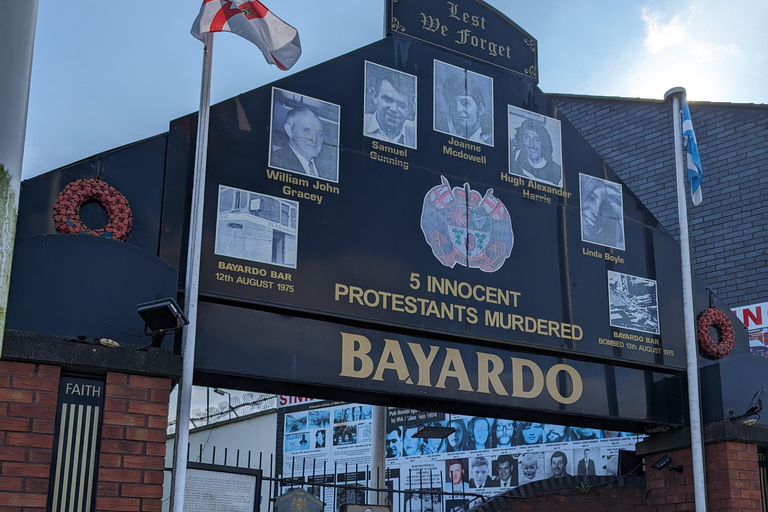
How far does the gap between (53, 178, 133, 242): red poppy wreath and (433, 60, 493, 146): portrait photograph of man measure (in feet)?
12.0

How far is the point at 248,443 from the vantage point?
66.6ft

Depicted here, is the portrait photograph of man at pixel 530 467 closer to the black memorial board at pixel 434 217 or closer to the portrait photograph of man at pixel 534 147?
the black memorial board at pixel 434 217

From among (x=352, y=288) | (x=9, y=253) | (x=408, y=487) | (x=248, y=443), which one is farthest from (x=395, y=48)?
(x=248, y=443)

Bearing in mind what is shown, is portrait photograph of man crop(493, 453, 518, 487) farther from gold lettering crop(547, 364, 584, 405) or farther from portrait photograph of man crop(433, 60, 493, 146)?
portrait photograph of man crop(433, 60, 493, 146)

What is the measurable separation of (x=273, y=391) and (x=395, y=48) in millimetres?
3934

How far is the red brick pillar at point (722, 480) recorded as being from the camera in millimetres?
10195

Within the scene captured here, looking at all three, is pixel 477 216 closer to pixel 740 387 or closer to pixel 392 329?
pixel 392 329

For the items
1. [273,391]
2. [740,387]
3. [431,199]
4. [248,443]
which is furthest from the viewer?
[248,443]

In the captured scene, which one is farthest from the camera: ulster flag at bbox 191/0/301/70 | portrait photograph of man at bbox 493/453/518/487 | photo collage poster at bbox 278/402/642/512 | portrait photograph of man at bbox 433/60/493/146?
portrait photograph of man at bbox 493/453/518/487

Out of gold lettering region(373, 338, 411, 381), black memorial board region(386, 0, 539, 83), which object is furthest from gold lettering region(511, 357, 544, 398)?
black memorial board region(386, 0, 539, 83)

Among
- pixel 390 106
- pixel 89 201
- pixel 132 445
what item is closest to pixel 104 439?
pixel 132 445

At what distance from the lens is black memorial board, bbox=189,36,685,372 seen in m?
8.52

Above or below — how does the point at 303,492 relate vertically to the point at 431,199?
below

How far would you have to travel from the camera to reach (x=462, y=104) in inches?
402
